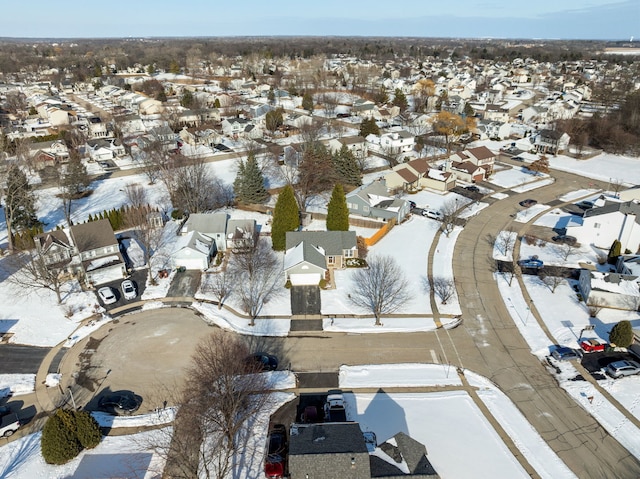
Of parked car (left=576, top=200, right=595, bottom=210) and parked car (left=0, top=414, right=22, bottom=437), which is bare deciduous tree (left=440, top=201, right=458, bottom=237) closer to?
parked car (left=576, top=200, right=595, bottom=210)

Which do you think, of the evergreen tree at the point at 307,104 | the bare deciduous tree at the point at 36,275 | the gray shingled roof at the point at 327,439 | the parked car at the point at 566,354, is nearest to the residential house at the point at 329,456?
the gray shingled roof at the point at 327,439

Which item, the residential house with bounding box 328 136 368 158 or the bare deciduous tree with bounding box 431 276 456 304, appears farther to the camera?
the residential house with bounding box 328 136 368 158

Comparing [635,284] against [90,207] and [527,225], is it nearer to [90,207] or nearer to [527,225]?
[527,225]

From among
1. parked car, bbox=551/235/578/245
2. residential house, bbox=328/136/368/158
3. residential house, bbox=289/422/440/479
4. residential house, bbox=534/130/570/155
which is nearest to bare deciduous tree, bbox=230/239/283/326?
residential house, bbox=289/422/440/479

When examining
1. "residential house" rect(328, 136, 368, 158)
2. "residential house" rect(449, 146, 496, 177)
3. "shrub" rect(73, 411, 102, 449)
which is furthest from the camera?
"residential house" rect(328, 136, 368, 158)

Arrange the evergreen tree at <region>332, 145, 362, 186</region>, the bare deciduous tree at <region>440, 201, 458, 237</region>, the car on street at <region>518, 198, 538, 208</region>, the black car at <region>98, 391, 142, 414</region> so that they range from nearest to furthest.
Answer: the black car at <region>98, 391, 142, 414</region> < the bare deciduous tree at <region>440, 201, 458, 237</region> < the car on street at <region>518, 198, 538, 208</region> < the evergreen tree at <region>332, 145, 362, 186</region>

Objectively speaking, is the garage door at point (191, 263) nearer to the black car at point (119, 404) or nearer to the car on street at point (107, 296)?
the car on street at point (107, 296)
